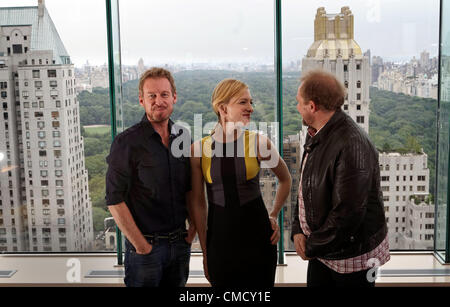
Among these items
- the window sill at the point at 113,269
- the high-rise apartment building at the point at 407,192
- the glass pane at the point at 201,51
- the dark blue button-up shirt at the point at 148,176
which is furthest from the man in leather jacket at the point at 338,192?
the high-rise apartment building at the point at 407,192

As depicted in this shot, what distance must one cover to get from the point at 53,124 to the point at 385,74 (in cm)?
257

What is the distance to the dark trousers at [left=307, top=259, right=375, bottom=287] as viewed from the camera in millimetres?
2127

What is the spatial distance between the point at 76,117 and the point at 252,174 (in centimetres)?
188

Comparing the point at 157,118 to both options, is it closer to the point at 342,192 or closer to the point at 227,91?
the point at 227,91

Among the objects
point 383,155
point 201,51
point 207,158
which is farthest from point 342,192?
point 201,51

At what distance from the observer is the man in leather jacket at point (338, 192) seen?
1992mm

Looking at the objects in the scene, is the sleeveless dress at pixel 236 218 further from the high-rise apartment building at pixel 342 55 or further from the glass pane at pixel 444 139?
the glass pane at pixel 444 139

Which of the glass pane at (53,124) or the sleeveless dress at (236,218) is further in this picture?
the glass pane at (53,124)

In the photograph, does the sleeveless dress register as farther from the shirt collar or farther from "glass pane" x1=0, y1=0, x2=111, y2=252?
"glass pane" x1=0, y1=0, x2=111, y2=252

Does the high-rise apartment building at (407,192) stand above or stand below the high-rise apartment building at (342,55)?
below

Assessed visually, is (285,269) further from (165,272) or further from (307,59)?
(307,59)

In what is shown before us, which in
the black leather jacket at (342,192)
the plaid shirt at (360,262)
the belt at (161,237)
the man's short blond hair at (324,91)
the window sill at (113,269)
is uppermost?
the man's short blond hair at (324,91)

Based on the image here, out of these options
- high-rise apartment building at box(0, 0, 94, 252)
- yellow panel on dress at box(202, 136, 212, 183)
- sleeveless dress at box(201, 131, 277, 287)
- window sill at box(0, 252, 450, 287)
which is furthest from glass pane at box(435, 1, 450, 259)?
high-rise apartment building at box(0, 0, 94, 252)
